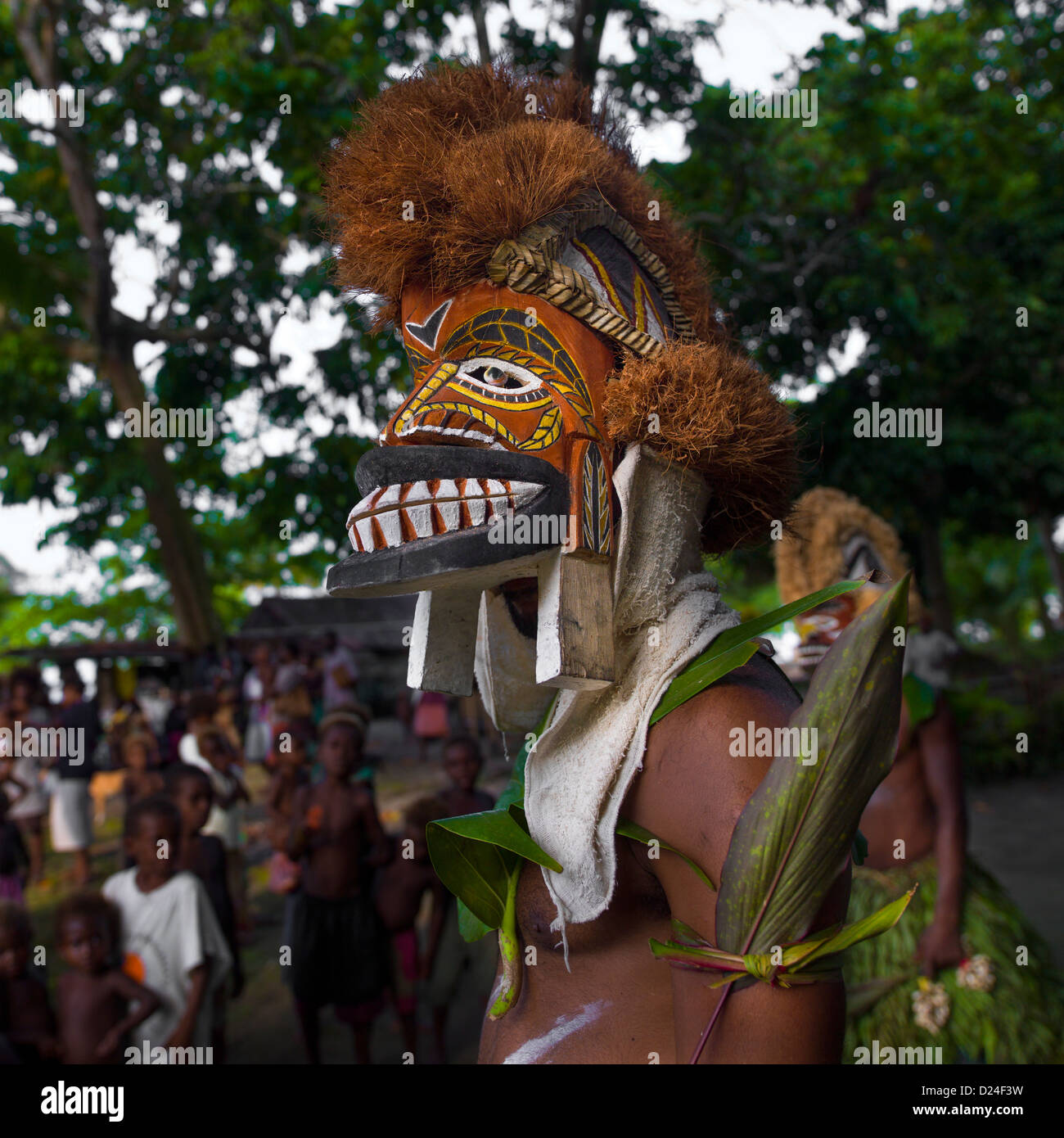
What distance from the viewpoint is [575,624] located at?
1521 millimetres

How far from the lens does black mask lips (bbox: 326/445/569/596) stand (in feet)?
4.83

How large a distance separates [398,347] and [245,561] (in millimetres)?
12611

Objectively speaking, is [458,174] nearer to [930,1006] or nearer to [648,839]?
[648,839]

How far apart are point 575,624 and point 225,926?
338 centimetres

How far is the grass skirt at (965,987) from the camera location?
3102 millimetres

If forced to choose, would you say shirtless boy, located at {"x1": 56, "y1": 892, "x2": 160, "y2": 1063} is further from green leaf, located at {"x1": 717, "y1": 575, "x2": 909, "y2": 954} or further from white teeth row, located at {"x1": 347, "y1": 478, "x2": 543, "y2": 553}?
green leaf, located at {"x1": 717, "y1": 575, "x2": 909, "y2": 954}

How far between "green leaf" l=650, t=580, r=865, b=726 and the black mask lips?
31cm

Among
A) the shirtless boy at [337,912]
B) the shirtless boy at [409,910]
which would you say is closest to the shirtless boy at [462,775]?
the shirtless boy at [409,910]

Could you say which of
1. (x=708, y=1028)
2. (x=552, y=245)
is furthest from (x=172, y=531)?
(x=708, y=1028)

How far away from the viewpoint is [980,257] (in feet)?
30.6

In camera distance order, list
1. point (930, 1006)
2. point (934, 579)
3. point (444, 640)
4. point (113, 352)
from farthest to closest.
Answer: point (934, 579) → point (113, 352) → point (930, 1006) → point (444, 640)

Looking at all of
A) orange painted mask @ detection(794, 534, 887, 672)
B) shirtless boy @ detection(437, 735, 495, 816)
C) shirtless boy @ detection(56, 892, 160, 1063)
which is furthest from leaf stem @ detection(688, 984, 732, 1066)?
shirtless boy @ detection(437, 735, 495, 816)

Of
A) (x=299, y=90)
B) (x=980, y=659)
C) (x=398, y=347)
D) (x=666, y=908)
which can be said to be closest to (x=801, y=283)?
(x=398, y=347)

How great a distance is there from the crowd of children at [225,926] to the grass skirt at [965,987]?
1.70 metres
